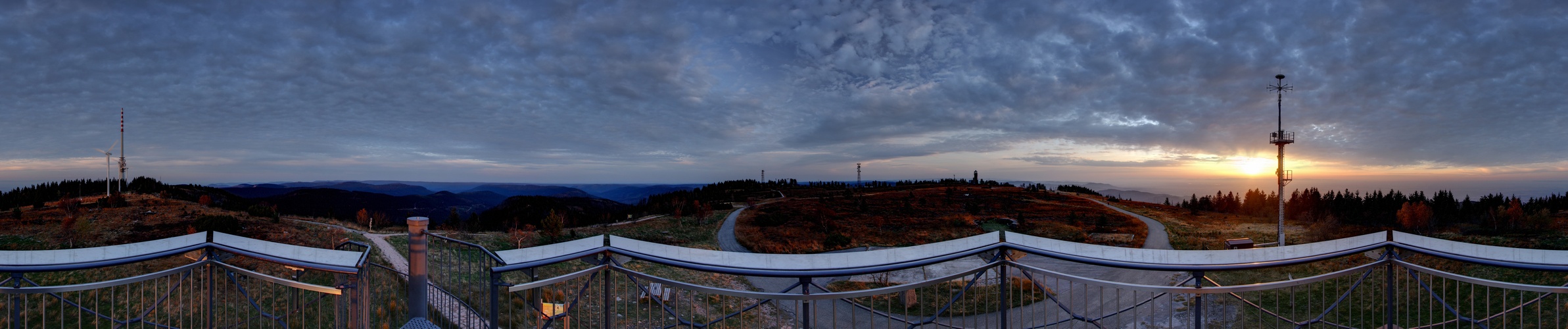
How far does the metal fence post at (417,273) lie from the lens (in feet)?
12.8

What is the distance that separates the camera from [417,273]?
3.97 metres

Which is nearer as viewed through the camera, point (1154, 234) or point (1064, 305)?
point (1064, 305)

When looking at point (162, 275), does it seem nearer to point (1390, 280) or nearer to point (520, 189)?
point (1390, 280)

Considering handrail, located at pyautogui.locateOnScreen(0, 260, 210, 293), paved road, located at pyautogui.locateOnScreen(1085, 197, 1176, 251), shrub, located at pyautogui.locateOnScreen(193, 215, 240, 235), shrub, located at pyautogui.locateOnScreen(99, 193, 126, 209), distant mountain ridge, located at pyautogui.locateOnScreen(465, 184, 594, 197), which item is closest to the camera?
handrail, located at pyautogui.locateOnScreen(0, 260, 210, 293)

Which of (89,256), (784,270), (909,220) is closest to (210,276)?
(89,256)

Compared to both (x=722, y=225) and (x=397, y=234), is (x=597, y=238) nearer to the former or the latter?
(x=397, y=234)

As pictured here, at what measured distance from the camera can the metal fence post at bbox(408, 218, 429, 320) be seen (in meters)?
3.90

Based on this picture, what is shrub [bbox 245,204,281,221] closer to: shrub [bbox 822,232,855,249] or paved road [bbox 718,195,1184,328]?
paved road [bbox 718,195,1184,328]

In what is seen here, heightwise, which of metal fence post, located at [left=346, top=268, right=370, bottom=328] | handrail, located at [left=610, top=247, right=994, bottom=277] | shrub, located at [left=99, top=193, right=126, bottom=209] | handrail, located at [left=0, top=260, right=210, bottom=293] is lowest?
shrub, located at [left=99, top=193, right=126, bottom=209]

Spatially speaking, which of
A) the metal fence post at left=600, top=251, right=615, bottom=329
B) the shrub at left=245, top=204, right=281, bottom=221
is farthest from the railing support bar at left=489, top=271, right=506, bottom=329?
the shrub at left=245, top=204, right=281, bottom=221

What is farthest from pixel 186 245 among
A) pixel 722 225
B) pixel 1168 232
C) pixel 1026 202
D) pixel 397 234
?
pixel 1026 202

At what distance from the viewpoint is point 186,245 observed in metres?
3.86

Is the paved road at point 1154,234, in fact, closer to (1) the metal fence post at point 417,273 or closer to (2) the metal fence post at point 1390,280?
(2) the metal fence post at point 1390,280

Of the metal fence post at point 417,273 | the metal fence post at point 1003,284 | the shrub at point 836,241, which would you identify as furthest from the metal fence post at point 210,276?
the shrub at point 836,241
